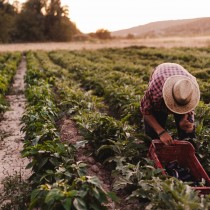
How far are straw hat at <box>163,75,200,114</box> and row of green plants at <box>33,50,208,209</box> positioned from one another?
0.70m

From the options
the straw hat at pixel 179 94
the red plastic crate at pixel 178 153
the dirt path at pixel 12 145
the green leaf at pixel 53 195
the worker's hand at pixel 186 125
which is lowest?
the dirt path at pixel 12 145

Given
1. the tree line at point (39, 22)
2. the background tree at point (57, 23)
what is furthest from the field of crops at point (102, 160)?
the background tree at point (57, 23)

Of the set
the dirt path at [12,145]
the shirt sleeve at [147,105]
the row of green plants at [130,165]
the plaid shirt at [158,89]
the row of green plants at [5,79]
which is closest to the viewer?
the row of green plants at [130,165]

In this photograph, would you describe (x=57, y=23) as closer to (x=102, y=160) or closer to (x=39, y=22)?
(x=39, y=22)

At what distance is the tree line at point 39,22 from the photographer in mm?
57812

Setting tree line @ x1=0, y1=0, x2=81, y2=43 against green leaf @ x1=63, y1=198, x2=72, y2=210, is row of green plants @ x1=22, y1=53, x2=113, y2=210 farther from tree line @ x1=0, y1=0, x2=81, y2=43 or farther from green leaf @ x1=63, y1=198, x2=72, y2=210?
tree line @ x1=0, y1=0, x2=81, y2=43

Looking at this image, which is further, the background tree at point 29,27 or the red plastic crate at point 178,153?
the background tree at point 29,27

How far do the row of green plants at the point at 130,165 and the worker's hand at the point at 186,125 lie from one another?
546 millimetres

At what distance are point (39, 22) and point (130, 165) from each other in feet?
197

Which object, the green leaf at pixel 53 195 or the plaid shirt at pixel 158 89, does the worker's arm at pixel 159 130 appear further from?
the green leaf at pixel 53 195

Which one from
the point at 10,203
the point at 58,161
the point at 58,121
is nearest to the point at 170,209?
the point at 58,161

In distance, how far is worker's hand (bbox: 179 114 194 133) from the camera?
165 inches

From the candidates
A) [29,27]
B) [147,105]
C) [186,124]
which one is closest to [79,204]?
[147,105]

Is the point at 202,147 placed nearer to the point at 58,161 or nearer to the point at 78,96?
the point at 58,161
